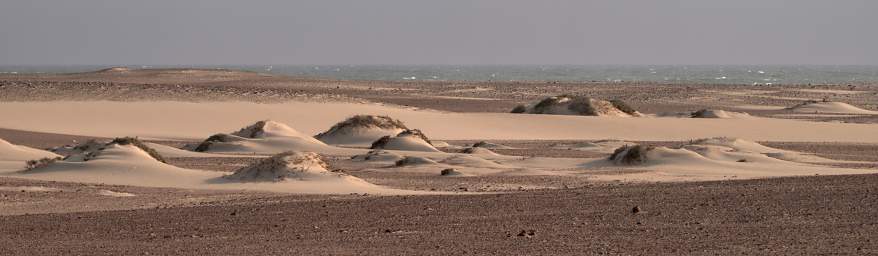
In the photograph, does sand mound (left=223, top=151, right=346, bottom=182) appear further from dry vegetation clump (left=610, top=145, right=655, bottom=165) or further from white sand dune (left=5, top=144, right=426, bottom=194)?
dry vegetation clump (left=610, top=145, right=655, bottom=165)

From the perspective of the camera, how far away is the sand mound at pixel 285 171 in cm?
2209

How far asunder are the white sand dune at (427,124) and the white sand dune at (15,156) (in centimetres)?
1091

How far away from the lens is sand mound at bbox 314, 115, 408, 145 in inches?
1395

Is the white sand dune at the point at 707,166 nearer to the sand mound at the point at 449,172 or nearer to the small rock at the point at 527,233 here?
the sand mound at the point at 449,172

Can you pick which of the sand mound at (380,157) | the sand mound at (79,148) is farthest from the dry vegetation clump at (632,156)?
the sand mound at (79,148)

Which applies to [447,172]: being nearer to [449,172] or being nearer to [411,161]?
[449,172]

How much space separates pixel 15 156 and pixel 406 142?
29.5 ft

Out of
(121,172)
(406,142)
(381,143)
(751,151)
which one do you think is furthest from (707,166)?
(121,172)

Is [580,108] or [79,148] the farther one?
[580,108]

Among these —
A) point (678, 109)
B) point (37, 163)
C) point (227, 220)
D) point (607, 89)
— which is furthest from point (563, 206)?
point (607, 89)

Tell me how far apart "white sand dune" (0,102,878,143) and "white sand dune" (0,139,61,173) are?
10912mm

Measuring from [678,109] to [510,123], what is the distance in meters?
19.3

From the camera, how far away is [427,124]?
4434 cm

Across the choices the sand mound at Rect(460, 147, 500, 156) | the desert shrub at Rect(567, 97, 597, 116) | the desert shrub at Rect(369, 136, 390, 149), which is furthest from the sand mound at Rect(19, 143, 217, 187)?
the desert shrub at Rect(567, 97, 597, 116)
